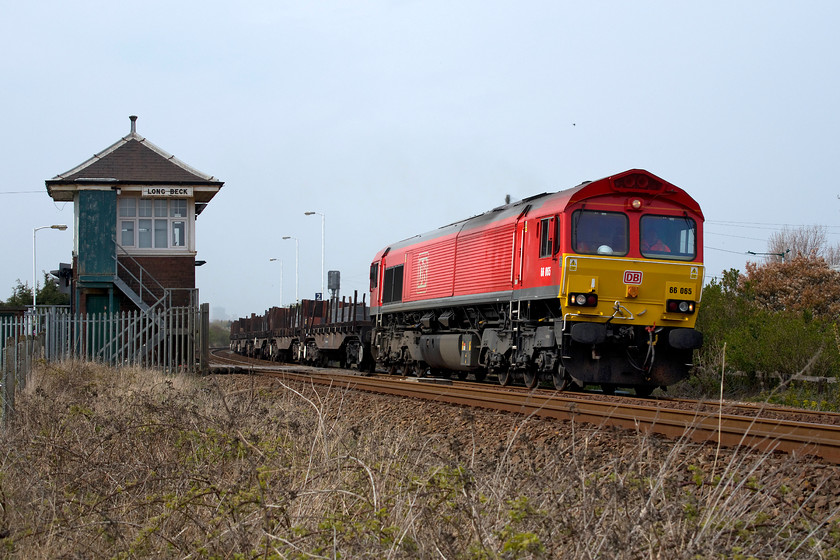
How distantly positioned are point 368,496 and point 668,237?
1143 cm

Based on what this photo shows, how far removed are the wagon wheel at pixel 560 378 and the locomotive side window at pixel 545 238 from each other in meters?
1.99

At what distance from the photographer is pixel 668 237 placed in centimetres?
1549

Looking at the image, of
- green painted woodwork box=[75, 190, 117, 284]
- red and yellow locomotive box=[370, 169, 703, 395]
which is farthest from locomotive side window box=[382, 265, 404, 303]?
green painted woodwork box=[75, 190, 117, 284]

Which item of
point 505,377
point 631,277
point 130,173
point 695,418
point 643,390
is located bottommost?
point 643,390

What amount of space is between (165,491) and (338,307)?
25.0 m

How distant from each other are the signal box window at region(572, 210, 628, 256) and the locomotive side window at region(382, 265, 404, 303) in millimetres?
9055

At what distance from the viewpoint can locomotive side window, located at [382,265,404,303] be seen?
2359 centimetres

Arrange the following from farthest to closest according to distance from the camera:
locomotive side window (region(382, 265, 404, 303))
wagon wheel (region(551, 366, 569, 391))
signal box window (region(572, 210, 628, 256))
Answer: locomotive side window (region(382, 265, 404, 303)), wagon wheel (region(551, 366, 569, 391)), signal box window (region(572, 210, 628, 256))

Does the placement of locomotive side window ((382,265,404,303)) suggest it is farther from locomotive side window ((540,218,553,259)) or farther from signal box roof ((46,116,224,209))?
locomotive side window ((540,218,553,259))

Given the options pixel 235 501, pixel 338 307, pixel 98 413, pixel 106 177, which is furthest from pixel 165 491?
pixel 338 307

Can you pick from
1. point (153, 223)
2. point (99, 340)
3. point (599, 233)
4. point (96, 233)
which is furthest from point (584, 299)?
point (96, 233)

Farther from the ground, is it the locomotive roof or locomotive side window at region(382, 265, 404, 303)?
the locomotive roof

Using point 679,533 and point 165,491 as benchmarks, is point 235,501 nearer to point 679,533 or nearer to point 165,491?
point 165,491

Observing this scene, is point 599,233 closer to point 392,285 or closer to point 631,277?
point 631,277
